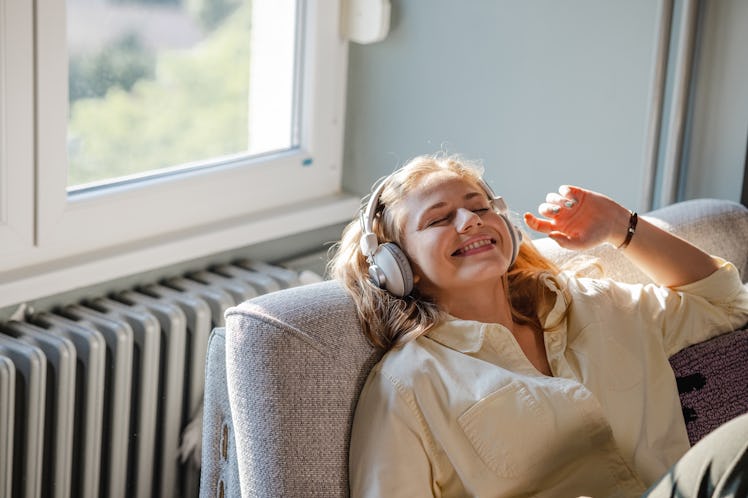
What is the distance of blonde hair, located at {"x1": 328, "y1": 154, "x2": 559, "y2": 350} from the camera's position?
155 centimetres

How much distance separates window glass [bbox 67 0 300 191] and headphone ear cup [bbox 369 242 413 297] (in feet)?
2.85

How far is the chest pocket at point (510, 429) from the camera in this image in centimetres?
144

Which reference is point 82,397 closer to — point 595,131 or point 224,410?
point 224,410

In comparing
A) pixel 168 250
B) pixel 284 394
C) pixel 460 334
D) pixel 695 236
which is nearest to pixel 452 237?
pixel 460 334

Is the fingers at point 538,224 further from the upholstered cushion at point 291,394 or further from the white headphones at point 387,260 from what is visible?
the upholstered cushion at point 291,394

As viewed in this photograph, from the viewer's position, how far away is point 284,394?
1417 mm

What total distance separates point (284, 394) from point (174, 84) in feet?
3.82

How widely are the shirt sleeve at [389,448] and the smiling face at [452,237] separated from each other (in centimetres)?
22

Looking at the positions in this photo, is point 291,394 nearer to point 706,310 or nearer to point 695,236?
point 706,310

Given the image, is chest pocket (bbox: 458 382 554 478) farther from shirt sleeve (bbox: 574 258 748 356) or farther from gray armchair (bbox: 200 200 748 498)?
shirt sleeve (bbox: 574 258 748 356)

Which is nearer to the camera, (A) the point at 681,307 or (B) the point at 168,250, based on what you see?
(A) the point at 681,307

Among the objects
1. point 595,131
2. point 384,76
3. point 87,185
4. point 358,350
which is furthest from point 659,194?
point 87,185

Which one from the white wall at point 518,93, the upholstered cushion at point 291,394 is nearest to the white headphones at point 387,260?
the upholstered cushion at point 291,394

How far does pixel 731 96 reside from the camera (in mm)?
2184
